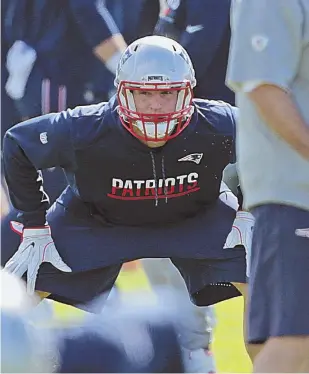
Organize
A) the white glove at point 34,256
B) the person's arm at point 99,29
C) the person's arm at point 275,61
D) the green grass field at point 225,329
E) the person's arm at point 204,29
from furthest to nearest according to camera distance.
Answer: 1. the person's arm at point 99,29
2. the person's arm at point 204,29
3. the green grass field at point 225,329
4. the white glove at point 34,256
5. the person's arm at point 275,61

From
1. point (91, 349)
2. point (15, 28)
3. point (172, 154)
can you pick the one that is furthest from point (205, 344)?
point (15, 28)

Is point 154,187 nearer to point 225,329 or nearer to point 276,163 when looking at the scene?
point 225,329

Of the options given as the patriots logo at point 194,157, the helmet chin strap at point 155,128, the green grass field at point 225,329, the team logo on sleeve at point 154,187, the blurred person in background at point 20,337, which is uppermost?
the helmet chin strap at point 155,128

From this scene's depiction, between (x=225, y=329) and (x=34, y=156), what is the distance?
833 mm

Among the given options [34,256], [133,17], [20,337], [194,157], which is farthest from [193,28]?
[20,337]

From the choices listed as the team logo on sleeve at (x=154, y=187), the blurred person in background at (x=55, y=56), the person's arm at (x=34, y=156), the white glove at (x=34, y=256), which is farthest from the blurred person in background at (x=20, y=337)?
the blurred person in background at (x=55, y=56)

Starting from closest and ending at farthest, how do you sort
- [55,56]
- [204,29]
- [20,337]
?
[20,337] → [204,29] → [55,56]

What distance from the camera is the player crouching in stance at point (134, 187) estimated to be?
235cm

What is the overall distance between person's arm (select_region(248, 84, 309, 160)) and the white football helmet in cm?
88

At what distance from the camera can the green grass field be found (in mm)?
2602

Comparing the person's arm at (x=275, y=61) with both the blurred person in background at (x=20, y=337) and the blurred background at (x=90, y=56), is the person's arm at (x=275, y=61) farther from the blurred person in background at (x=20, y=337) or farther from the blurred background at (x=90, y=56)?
the blurred background at (x=90, y=56)

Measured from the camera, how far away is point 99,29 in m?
2.90

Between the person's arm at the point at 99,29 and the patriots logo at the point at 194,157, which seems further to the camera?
the person's arm at the point at 99,29

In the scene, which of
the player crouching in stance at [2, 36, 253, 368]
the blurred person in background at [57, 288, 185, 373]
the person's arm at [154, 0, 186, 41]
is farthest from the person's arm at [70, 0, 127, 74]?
the blurred person in background at [57, 288, 185, 373]
